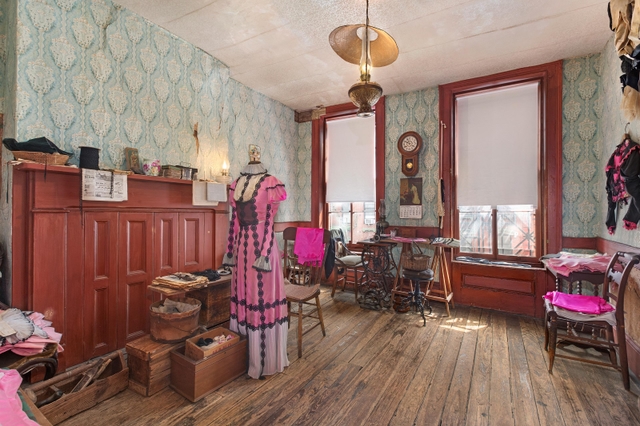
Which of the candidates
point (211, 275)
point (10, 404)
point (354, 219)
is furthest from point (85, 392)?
point (354, 219)

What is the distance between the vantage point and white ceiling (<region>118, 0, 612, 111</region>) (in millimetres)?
2740

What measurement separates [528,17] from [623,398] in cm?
326

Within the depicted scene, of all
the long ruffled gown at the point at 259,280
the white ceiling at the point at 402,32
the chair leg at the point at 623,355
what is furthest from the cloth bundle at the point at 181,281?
the chair leg at the point at 623,355

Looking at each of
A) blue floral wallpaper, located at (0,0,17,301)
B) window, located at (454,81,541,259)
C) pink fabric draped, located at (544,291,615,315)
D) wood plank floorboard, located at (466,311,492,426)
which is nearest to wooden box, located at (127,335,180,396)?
blue floral wallpaper, located at (0,0,17,301)

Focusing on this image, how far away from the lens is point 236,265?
8.27ft

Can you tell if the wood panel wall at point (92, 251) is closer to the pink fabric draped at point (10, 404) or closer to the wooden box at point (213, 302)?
the wooden box at point (213, 302)

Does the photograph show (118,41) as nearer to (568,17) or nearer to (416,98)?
(416,98)

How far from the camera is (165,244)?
3064mm

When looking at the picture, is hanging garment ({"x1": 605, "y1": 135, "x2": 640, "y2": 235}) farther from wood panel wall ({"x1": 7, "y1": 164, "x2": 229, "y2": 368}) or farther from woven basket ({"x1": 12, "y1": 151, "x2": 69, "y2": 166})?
woven basket ({"x1": 12, "y1": 151, "x2": 69, "y2": 166})

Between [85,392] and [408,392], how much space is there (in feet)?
7.22

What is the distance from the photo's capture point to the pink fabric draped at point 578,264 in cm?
260

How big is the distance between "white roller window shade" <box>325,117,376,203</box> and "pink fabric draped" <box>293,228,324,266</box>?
191 centimetres

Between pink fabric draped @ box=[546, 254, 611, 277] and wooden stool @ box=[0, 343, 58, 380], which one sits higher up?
pink fabric draped @ box=[546, 254, 611, 277]

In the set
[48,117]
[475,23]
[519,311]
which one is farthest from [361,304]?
[48,117]
